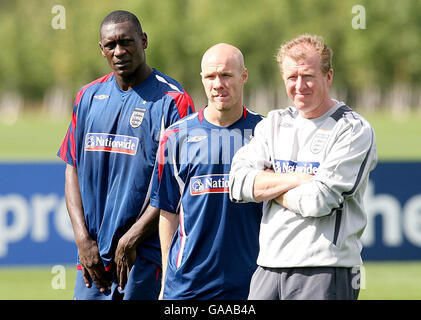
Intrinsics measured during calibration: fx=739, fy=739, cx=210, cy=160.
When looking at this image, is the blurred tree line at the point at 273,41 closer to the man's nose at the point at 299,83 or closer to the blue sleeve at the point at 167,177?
the blue sleeve at the point at 167,177

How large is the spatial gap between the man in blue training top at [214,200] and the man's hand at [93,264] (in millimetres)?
596

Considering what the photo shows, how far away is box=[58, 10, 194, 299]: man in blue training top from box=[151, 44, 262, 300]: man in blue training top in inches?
14.2

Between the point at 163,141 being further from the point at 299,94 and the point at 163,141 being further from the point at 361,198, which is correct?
the point at 361,198

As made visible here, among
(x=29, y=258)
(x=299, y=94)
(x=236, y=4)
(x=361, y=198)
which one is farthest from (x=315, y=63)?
(x=236, y=4)

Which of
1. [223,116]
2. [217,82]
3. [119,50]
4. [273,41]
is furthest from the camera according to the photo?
[273,41]

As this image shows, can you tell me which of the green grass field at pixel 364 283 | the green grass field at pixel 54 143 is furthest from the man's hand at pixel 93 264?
the green grass field at pixel 54 143

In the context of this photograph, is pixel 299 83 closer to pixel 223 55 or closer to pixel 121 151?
pixel 223 55

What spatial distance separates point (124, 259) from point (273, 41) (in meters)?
77.7

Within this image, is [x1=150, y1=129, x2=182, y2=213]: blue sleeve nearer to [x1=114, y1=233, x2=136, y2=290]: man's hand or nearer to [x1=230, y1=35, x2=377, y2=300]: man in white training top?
[x1=114, y1=233, x2=136, y2=290]: man's hand

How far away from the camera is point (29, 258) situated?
8789mm

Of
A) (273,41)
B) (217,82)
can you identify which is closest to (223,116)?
(217,82)

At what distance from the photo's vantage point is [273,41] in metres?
80.7

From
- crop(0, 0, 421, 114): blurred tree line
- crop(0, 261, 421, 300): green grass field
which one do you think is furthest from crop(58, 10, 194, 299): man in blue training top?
crop(0, 0, 421, 114): blurred tree line
